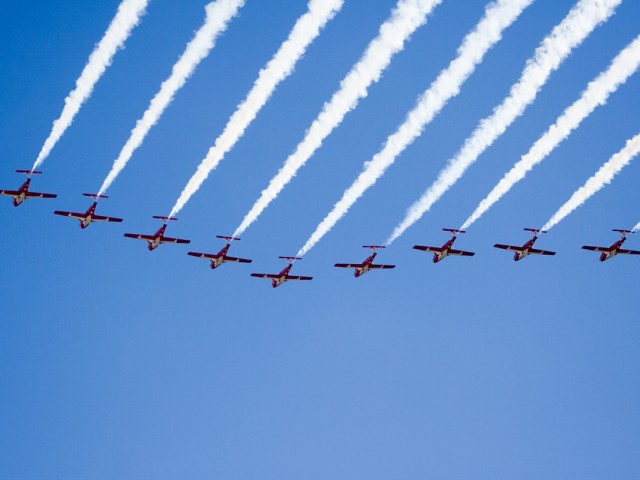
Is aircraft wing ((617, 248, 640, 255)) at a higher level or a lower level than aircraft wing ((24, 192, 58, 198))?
lower

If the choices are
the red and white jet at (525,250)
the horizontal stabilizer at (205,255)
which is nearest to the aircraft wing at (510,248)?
the red and white jet at (525,250)

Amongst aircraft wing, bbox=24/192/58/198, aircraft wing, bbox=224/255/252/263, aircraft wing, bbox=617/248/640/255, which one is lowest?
aircraft wing, bbox=617/248/640/255

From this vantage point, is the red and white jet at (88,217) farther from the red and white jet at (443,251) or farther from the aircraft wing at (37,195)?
the red and white jet at (443,251)

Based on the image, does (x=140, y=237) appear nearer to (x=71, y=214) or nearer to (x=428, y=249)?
(x=71, y=214)

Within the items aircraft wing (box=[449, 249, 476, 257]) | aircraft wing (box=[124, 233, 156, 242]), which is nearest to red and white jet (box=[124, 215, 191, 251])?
aircraft wing (box=[124, 233, 156, 242])

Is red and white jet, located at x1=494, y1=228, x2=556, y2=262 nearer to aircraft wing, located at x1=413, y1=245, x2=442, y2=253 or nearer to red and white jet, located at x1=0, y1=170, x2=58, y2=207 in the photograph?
aircraft wing, located at x1=413, y1=245, x2=442, y2=253

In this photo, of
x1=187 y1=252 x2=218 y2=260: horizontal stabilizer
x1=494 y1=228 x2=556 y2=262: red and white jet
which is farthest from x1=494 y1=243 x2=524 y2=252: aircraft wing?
x1=187 y1=252 x2=218 y2=260: horizontal stabilizer

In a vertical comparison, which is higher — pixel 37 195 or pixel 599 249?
pixel 37 195

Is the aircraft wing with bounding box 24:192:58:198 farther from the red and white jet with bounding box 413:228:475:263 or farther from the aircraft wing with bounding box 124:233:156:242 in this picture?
the red and white jet with bounding box 413:228:475:263

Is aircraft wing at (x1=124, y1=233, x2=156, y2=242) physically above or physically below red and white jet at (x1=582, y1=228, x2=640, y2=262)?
above

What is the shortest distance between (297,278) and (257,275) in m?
2.39

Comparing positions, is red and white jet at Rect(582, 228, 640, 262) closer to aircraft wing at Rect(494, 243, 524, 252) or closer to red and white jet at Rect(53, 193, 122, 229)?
aircraft wing at Rect(494, 243, 524, 252)

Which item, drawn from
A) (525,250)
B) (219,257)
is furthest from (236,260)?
(525,250)

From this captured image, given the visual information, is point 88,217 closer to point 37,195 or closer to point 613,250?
point 37,195
